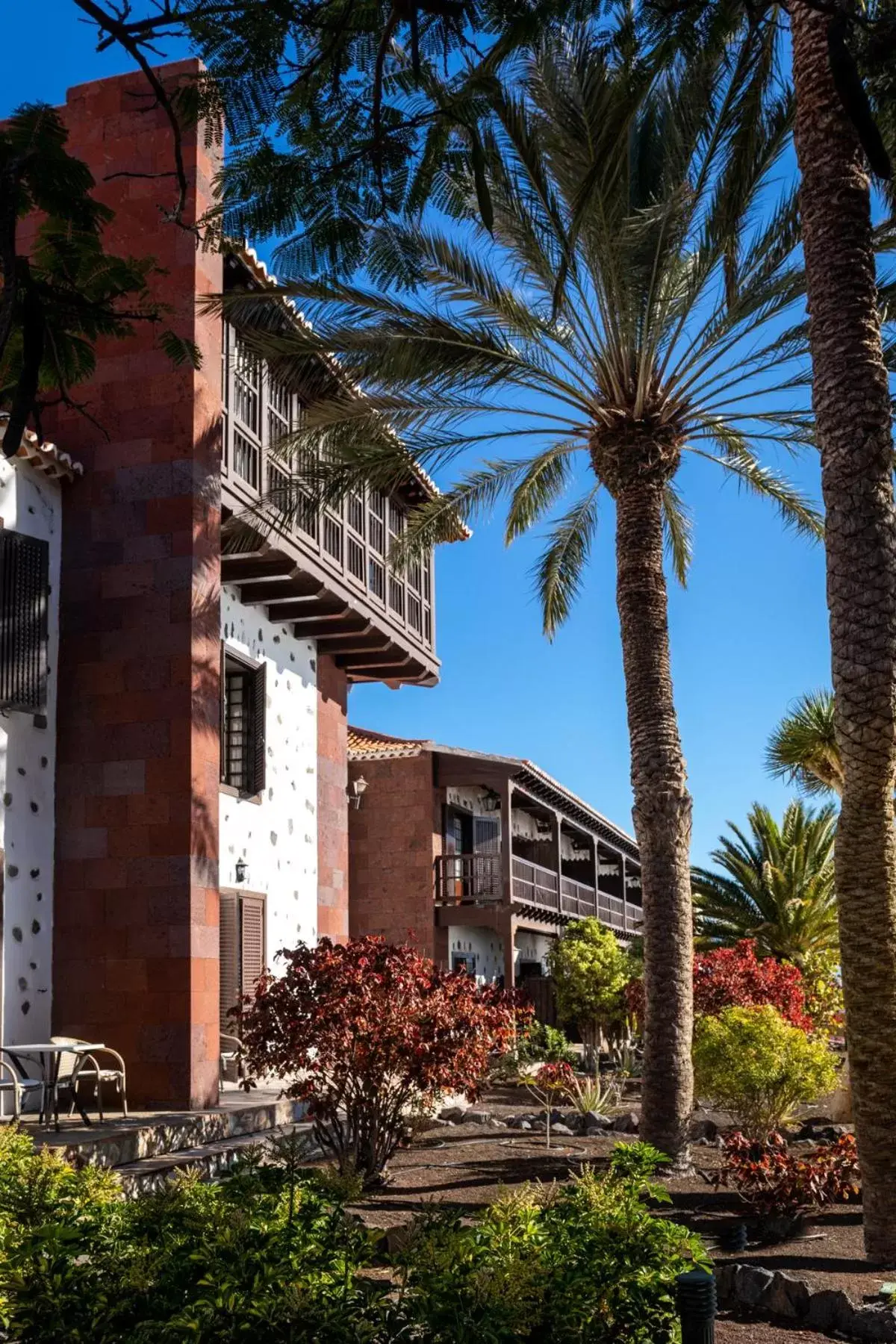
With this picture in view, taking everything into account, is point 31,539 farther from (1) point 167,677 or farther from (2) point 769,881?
(2) point 769,881

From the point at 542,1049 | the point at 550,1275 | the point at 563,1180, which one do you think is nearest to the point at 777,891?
the point at 542,1049

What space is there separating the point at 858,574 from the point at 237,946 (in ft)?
34.7

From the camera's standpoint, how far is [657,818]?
1244 centimetres

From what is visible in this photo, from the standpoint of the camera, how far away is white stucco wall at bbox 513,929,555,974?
3325 cm

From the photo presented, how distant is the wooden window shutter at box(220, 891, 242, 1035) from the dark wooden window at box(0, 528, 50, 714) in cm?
429

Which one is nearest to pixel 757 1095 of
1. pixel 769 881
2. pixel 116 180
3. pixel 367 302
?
pixel 367 302

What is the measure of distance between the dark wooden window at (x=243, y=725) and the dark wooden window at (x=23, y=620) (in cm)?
388

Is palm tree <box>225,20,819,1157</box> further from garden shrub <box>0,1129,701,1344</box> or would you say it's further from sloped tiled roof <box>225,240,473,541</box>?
garden shrub <box>0,1129,701,1344</box>

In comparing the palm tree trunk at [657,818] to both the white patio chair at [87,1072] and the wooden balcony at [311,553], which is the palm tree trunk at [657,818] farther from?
the white patio chair at [87,1072]

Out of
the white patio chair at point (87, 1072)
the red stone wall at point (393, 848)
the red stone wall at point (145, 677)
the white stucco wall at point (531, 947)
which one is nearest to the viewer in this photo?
the white patio chair at point (87, 1072)

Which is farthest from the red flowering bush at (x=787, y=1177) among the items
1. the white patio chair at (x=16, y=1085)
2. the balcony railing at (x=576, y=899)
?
the balcony railing at (x=576, y=899)

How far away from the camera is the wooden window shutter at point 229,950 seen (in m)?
16.8

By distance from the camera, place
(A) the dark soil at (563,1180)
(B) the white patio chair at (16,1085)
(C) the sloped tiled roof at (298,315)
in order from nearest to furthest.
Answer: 1. (A) the dark soil at (563,1180)
2. (B) the white patio chair at (16,1085)
3. (C) the sloped tiled roof at (298,315)

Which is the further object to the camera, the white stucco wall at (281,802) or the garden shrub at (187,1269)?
the white stucco wall at (281,802)
